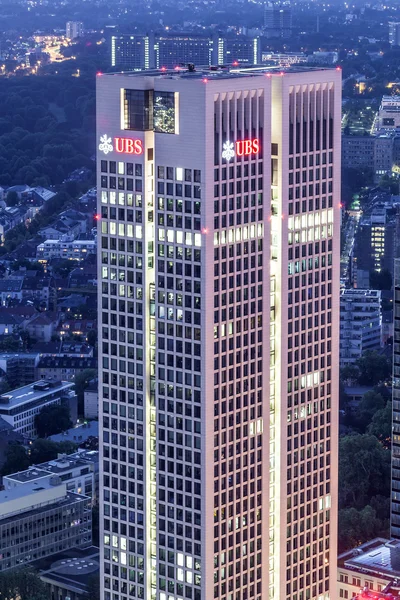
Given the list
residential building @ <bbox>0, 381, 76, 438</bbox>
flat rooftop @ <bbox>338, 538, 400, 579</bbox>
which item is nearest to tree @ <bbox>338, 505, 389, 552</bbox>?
flat rooftop @ <bbox>338, 538, 400, 579</bbox>

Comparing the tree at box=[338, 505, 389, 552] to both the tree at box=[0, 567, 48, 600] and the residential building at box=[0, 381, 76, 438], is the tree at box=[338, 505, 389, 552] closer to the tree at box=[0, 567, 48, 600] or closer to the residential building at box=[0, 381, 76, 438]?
the tree at box=[0, 567, 48, 600]

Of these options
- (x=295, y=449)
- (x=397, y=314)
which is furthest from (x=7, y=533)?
(x=295, y=449)

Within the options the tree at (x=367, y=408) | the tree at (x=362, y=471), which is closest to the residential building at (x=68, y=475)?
the tree at (x=362, y=471)

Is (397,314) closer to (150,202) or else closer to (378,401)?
(150,202)

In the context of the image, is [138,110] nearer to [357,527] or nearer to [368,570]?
[368,570]

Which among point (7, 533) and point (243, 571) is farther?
point (7, 533)

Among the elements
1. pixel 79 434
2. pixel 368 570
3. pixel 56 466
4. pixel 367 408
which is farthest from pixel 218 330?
pixel 367 408

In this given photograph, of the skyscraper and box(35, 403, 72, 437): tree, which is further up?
the skyscraper
